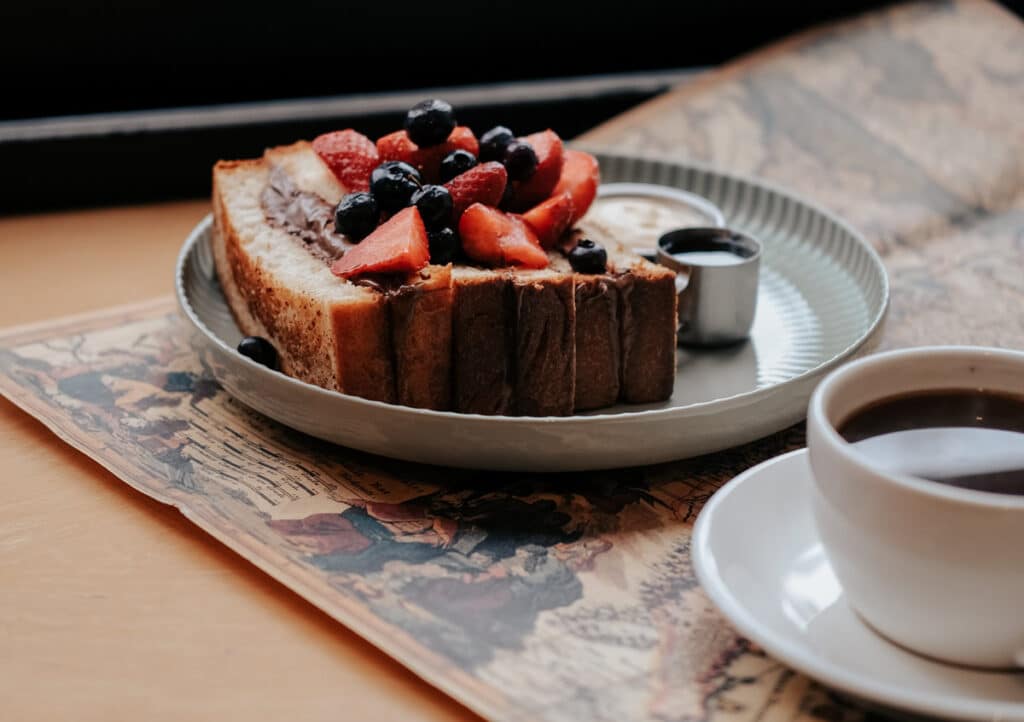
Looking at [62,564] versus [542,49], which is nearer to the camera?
[62,564]

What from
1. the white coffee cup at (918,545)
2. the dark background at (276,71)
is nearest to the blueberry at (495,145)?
the white coffee cup at (918,545)

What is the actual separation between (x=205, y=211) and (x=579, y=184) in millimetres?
1049

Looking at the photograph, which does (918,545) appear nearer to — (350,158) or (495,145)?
(495,145)

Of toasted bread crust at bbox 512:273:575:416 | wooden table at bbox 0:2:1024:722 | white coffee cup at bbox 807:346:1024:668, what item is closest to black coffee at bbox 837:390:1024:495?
white coffee cup at bbox 807:346:1024:668

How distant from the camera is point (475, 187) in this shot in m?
1.61

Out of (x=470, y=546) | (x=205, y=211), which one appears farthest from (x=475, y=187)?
(x=205, y=211)

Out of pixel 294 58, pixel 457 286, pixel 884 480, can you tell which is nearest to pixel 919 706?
pixel 884 480

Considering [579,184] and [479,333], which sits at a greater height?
[579,184]

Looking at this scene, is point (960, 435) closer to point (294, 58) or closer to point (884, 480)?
point (884, 480)

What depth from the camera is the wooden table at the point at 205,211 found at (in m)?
1.05

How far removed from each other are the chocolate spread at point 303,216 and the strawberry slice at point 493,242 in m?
0.17

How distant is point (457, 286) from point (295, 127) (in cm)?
130

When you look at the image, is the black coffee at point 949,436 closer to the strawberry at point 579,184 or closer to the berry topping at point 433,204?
the berry topping at point 433,204

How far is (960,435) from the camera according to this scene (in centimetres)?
99
